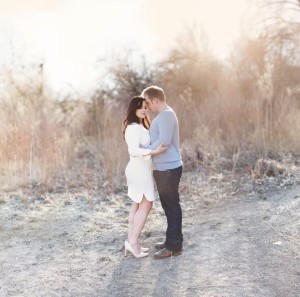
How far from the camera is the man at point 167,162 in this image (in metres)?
4.53

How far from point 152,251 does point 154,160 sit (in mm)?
938

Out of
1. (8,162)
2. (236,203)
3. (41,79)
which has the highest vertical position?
(41,79)

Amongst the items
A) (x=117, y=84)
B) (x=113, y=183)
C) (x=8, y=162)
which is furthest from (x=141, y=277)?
(x=117, y=84)

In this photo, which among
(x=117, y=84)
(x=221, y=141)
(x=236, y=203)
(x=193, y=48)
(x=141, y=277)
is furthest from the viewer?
(x=193, y=48)

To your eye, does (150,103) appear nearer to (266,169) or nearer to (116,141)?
(266,169)

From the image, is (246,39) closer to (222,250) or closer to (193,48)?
(193,48)

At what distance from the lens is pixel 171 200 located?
473 cm

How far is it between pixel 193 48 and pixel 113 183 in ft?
38.1

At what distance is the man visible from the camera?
178 inches

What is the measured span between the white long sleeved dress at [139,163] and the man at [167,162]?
0.08 m

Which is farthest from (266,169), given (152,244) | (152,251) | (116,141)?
(152,251)

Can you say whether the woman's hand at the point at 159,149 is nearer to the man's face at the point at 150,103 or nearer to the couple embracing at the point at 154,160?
the couple embracing at the point at 154,160

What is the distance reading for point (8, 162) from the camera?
8.34 metres

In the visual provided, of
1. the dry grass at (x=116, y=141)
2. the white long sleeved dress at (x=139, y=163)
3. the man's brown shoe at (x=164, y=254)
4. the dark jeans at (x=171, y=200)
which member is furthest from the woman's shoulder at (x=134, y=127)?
the dry grass at (x=116, y=141)
